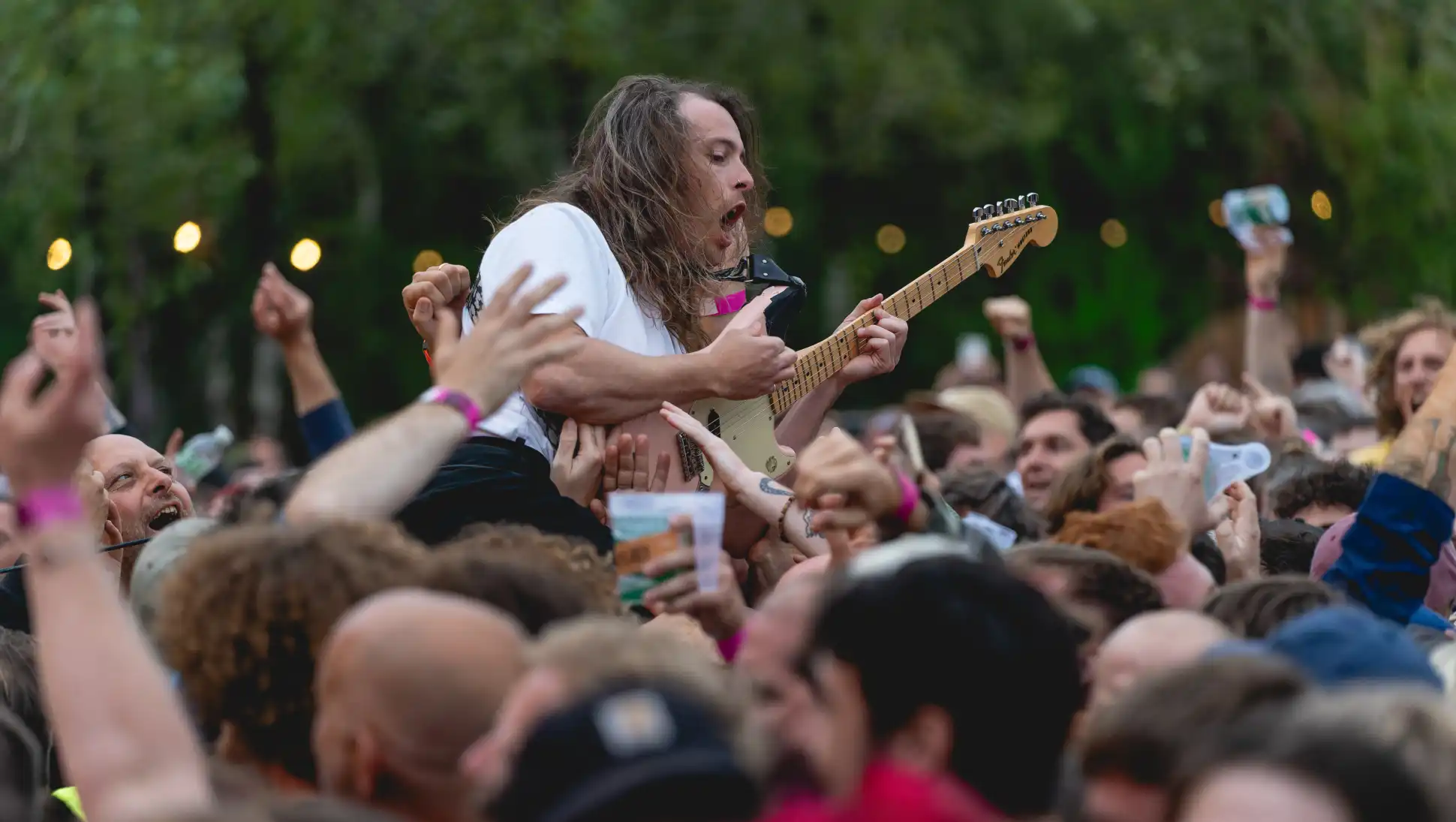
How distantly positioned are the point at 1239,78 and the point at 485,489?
12097mm

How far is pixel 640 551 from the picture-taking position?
11.6 ft

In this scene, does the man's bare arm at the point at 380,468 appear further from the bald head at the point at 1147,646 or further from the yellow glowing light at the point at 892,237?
the yellow glowing light at the point at 892,237

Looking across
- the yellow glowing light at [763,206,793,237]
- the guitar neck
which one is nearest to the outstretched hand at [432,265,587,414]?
the guitar neck

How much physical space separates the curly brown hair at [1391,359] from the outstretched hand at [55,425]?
560cm

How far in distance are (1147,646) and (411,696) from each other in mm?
1269

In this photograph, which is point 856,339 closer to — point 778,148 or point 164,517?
point 164,517

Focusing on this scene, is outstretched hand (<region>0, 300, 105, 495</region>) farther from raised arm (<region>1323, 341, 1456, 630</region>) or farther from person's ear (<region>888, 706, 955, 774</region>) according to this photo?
raised arm (<region>1323, 341, 1456, 630</region>)

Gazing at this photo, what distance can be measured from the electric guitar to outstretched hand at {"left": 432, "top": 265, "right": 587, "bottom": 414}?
125 cm

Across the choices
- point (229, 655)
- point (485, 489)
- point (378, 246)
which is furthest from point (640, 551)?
point (378, 246)

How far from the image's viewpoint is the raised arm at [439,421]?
3250mm

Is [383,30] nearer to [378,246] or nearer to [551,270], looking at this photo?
[378,246]

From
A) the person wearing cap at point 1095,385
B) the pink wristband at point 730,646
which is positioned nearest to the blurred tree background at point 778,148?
the person wearing cap at point 1095,385

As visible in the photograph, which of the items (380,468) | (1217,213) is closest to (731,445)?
(380,468)

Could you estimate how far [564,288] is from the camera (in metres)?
4.62
